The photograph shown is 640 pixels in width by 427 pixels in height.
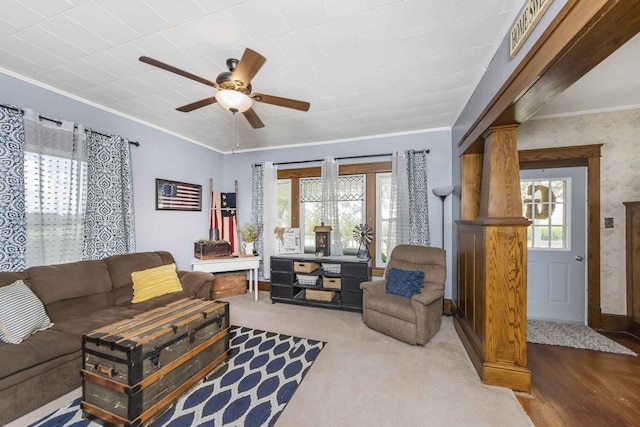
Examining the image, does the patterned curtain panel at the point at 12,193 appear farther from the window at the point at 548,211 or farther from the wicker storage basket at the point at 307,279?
the window at the point at 548,211

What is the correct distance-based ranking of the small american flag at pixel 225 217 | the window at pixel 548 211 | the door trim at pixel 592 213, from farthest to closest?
Result: 1. the small american flag at pixel 225 217
2. the window at pixel 548 211
3. the door trim at pixel 592 213

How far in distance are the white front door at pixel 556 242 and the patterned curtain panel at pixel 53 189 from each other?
5516mm

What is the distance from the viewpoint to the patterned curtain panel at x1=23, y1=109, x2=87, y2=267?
241 cm

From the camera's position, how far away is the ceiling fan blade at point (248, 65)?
155cm

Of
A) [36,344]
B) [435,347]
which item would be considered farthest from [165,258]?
[435,347]

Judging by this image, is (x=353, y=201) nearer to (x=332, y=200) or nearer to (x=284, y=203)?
(x=332, y=200)

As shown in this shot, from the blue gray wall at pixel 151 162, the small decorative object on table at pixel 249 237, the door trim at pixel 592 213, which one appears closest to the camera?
the blue gray wall at pixel 151 162

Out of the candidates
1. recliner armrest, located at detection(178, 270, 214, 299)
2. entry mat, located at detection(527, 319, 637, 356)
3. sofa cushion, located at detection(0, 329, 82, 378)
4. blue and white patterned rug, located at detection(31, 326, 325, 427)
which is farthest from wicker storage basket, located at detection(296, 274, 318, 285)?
entry mat, located at detection(527, 319, 637, 356)

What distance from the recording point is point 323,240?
407cm

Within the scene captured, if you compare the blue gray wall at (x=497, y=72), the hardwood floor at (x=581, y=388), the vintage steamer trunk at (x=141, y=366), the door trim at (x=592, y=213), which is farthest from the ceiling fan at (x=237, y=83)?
the door trim at (x=592, y=213)

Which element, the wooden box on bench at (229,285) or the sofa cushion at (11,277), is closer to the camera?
the sofa cushion at (11,277)

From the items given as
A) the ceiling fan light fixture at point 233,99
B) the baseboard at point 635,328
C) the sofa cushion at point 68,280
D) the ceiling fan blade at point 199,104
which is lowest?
the baseboard at point 635,328

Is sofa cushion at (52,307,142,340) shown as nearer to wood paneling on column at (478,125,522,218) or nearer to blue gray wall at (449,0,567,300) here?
wood paneling on column at (478,125,522,218)

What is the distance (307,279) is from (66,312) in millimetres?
2699
